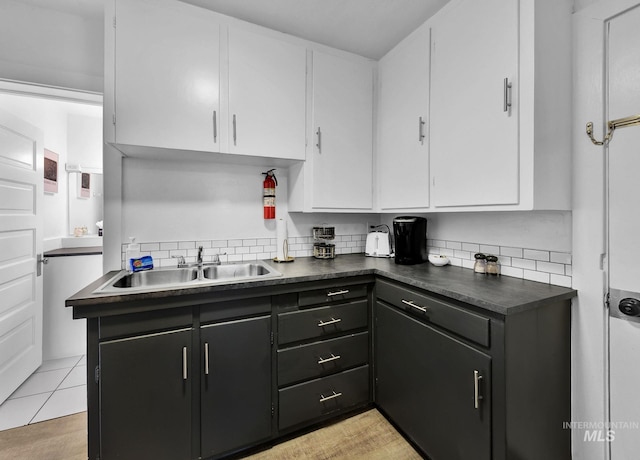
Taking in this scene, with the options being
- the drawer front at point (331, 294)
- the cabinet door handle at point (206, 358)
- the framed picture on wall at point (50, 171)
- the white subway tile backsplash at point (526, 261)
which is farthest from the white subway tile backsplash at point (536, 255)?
the framed picture on wall at point (50, 171)

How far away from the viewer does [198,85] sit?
1670 mm

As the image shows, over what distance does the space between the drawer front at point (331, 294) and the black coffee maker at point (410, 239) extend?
398 mm

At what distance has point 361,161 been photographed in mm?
2184

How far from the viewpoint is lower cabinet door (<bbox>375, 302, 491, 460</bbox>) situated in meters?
1.19

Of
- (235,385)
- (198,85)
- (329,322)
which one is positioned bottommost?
(235,385)

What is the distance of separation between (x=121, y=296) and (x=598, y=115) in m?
2.21

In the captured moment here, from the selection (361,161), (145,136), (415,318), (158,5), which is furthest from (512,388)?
(158,5)

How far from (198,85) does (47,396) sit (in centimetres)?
237

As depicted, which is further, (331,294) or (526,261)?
(331,294)

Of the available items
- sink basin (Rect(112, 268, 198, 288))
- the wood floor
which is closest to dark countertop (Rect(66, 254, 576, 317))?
sink basin (Rect(112, 268, 198, 288))

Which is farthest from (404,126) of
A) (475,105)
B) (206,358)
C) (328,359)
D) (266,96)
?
(206,358)

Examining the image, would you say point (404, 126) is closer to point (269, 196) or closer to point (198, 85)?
point (269, 196)

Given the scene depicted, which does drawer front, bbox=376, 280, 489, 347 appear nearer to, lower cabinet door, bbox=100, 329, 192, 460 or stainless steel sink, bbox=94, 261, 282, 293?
stainless steel sink, bbox=94, 261, 282, 293

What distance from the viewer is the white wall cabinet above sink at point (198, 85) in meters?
1.54
